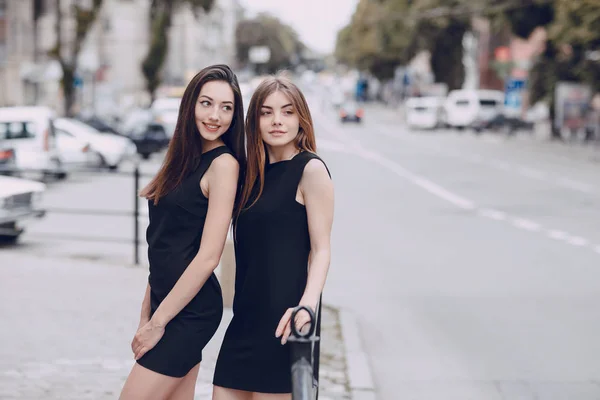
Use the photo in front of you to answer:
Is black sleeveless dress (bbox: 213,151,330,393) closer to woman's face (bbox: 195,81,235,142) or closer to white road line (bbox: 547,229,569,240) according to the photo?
woman's face (bbox: 195,81,235,142)

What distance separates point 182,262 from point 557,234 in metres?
12.6

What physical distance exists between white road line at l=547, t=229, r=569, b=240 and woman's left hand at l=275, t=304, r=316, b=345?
1213cm

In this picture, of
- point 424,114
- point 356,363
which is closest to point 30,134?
point 356,363

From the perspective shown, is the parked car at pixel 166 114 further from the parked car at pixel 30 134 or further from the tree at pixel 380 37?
the tree at pixel 380 37

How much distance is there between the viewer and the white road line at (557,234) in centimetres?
1542

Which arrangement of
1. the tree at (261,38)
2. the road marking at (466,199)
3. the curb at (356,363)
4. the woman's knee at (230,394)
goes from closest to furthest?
the woman's knee at (230,394) < the curb at (356,363) < the road marking at (466,199) < the tree at (261,38)

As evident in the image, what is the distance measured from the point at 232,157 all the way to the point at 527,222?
560 inches

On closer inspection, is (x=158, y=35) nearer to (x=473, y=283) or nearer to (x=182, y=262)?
(x=473, y=283)

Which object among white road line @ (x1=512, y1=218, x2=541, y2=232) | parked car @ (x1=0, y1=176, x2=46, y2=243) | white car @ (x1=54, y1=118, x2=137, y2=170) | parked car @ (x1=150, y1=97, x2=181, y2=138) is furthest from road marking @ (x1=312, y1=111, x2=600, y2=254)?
white car @ (x1=54, y1=118, x2=137, y2=170)

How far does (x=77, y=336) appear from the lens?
26.1ft

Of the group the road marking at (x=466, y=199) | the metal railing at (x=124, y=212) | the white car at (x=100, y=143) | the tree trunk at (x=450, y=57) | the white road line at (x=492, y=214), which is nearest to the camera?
the metal railing at (x=124, y=212)

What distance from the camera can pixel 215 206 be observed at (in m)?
3.74

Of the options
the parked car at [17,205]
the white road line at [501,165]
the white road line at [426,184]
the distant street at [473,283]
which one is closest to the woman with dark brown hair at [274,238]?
the distant street at [473,283]

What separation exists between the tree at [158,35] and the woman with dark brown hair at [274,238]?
56.4 m
